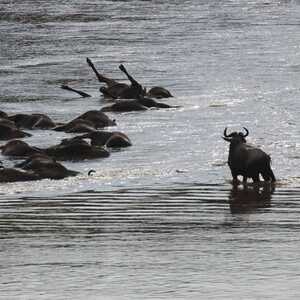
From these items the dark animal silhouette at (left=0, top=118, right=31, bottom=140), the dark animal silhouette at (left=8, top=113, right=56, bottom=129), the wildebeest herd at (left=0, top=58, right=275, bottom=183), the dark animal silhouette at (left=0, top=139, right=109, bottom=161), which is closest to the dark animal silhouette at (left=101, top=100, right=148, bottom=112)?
the wildebeest herd at (left=0, top=58, right=275, bottom=183)

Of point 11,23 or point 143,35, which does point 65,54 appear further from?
point 11,23

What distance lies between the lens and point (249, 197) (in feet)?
67.5

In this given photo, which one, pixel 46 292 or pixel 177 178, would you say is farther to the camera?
pixel 177 178

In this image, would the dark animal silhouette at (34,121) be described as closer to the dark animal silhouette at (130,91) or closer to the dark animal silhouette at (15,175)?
the dark animal silhouette at (130,91)

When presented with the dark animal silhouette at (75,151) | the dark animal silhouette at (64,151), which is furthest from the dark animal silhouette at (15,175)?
the dark animal silhouette at (75,151)

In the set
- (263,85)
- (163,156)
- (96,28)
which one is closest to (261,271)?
(163,156)

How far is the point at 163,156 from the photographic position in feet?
82.2

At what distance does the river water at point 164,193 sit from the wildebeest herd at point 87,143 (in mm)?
361

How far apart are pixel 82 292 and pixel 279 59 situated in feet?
110

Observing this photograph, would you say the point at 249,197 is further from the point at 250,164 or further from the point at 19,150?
the point at 19,150

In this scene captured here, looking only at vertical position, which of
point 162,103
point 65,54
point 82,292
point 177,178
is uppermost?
point 65,54

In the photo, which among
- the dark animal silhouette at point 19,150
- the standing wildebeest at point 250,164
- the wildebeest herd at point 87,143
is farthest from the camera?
the dark animal silhouette at point 19,150

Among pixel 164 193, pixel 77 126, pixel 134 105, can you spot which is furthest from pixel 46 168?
pixel 134 105

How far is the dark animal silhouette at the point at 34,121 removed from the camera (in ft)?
96.1
